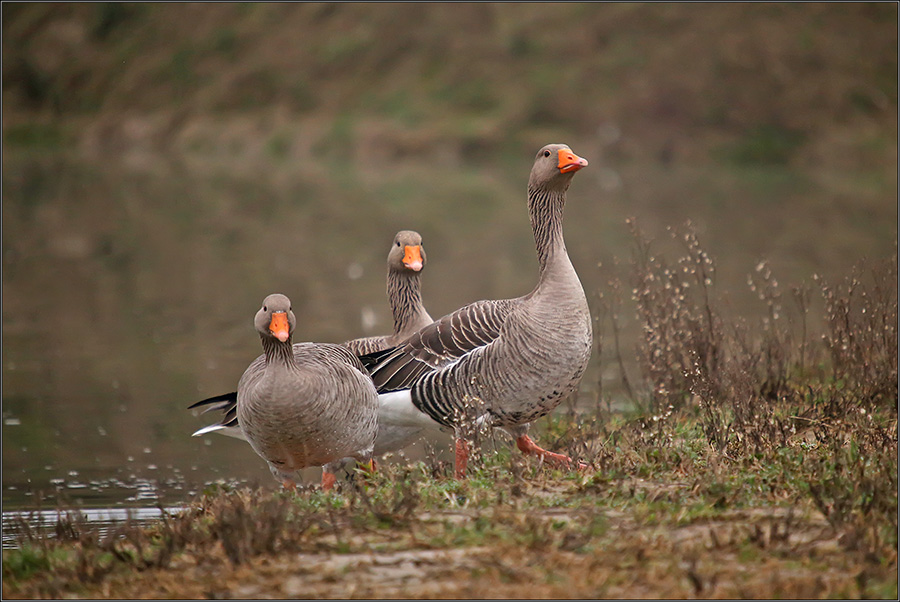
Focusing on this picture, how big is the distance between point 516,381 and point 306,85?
78925mm

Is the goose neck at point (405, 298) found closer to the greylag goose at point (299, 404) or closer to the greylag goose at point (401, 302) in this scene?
the greylag goose at point (401, 302)

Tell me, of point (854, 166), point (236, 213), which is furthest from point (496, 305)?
point (854, 166)

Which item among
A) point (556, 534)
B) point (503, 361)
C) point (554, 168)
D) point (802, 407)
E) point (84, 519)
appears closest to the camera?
point (556, 534)

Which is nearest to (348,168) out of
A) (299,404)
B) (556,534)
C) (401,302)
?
(401,302)

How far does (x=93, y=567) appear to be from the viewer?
511 centimetres

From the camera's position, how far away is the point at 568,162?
7.96 metres

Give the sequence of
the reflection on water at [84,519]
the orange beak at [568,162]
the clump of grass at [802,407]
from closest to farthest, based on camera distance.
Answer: the clump of grass at [802,407] → the reflection on water at [84,519] → the orange beak at [568,162]

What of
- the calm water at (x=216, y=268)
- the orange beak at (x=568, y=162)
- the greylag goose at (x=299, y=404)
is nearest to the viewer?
the greylag goose at (x=299, y=404)

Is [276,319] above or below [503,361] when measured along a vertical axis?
above

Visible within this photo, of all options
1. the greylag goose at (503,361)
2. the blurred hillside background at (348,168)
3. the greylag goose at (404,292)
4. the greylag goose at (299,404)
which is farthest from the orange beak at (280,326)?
the blurred hillside background at (348,168)

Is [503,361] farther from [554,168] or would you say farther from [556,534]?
[556,534]

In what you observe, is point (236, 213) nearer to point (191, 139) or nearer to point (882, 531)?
point (882, 531)

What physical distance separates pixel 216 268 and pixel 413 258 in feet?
51.0

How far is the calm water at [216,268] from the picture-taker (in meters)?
10.4
